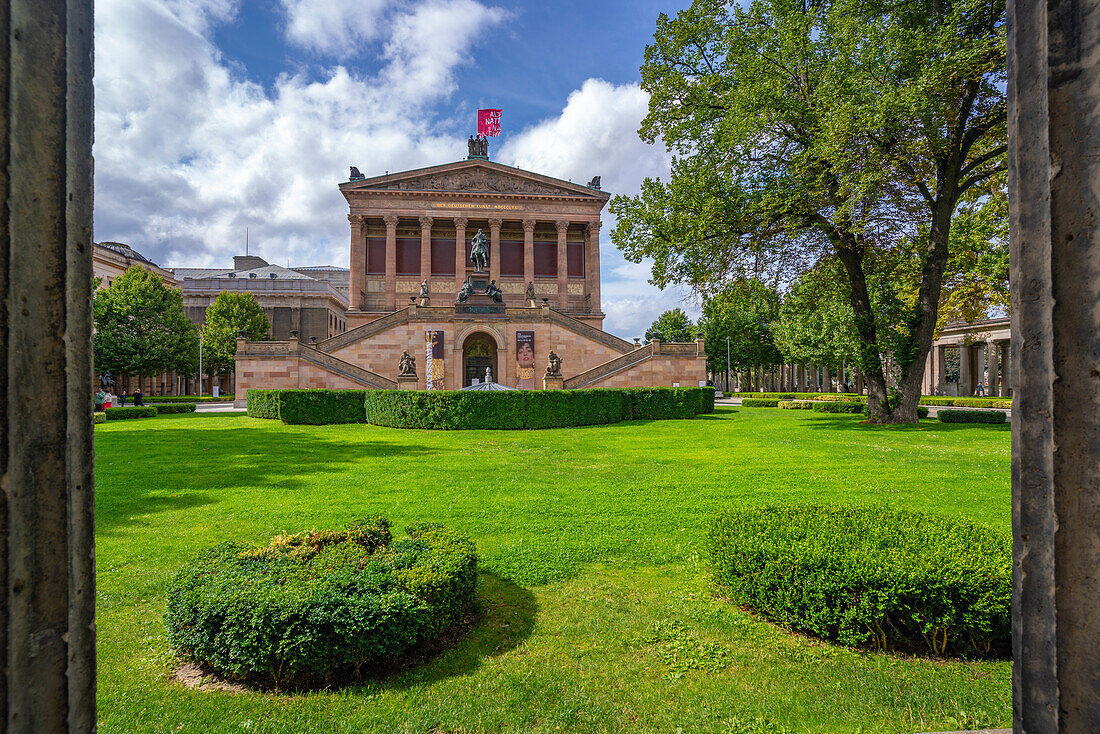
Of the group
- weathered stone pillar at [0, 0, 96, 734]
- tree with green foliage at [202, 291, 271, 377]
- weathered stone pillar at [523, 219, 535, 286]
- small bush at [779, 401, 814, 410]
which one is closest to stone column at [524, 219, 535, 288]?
weathered stone pillar at [523, 219, 535, 286]

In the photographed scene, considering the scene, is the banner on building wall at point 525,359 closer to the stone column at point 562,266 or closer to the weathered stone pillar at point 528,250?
the weathered stone pillar at point 528,250

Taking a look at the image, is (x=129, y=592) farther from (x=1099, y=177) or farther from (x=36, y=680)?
(x=1099, y=177)

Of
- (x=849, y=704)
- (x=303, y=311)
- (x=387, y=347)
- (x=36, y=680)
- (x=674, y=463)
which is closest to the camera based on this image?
(x=36, y=680)

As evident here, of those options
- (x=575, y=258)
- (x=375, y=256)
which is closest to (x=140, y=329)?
(x=375, y=256)

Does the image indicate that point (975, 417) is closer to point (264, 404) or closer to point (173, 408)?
point (264, 404)

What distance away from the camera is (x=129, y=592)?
17.1 ft

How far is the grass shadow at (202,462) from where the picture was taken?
879 cm

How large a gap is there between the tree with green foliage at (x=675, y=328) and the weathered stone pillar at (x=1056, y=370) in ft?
228

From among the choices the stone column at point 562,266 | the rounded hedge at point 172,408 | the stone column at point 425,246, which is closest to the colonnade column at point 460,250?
the stone column at point 425,246

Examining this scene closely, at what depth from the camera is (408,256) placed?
173ft

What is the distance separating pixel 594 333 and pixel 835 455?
78.1ft

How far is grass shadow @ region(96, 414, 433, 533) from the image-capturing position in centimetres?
879

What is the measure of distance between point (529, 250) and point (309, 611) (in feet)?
166

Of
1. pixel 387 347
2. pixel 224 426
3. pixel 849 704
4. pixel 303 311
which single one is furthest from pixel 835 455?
pixel 303 311
